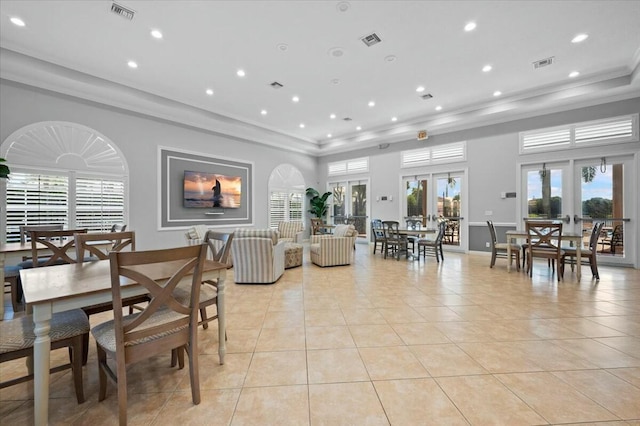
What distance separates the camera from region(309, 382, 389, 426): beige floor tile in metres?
1.53

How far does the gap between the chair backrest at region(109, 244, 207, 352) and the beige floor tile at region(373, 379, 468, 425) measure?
132cm

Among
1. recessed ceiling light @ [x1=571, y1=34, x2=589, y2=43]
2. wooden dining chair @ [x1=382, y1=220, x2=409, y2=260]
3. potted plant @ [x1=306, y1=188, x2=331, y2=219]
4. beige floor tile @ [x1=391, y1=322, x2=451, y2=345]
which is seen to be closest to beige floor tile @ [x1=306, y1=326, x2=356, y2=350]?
beige floor tile @ [x1=391, y1=322, x2=451, y2=345]

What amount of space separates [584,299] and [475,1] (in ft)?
13.5

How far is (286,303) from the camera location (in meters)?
3.46

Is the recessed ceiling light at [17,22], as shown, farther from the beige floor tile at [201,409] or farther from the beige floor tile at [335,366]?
the beige floor tile at [335,366]

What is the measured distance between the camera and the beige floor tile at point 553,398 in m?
1.54

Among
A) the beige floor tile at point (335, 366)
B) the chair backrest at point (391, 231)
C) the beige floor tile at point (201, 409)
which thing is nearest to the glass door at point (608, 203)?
the chair backrest at point (391, 231)

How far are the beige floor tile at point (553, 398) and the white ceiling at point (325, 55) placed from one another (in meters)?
4.02

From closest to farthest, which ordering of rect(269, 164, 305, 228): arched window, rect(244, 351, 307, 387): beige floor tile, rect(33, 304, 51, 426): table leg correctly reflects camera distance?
rect(33, 304, 51, 426): table leg < rect(244, 351, 307, 387): beige floor tile < rect(269, 164, 305, 228): arched window

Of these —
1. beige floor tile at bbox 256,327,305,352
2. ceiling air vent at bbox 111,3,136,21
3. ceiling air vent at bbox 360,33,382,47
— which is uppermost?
ceiling air vent at bbox 360,33,382,47

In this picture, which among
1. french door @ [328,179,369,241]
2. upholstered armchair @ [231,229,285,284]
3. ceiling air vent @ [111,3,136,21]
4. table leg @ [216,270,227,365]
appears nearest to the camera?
table leg @ [216,270,227,365]

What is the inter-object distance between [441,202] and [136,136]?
803cm

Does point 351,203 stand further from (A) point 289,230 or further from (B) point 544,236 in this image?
(B) point 544,236

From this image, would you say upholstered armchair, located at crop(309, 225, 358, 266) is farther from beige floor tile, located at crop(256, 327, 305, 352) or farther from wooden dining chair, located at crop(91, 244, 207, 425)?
wooden dining chair, located at crop(91, 244, 207, 425)
